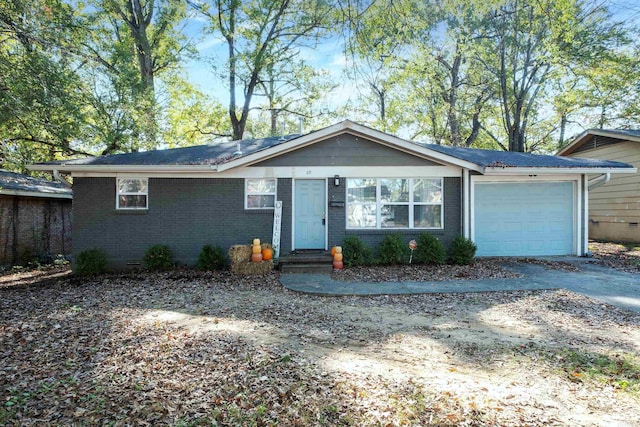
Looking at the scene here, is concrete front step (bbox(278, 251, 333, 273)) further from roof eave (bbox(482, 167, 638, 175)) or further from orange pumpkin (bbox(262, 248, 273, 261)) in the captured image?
roof eave (bbox(482, 167, 638, 175))

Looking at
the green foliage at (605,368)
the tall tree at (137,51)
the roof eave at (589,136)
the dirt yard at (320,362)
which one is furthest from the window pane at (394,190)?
the tall tree at (137,51)

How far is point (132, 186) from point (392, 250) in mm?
7137

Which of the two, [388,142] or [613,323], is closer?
[613,323]

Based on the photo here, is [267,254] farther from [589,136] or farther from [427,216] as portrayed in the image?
[589,136]

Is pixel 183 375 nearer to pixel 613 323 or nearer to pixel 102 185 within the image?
pixel 613 323

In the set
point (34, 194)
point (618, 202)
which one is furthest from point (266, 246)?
point (618, 202)

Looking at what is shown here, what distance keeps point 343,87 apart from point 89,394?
154 inches

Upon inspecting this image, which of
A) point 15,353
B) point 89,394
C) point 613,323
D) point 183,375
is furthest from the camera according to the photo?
point 613,323

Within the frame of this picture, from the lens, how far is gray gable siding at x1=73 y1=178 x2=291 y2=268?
9.47m

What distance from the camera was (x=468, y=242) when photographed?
9.38 metres

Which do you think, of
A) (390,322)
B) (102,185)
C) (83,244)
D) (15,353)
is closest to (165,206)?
(102,185)

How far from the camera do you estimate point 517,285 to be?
23.6ft

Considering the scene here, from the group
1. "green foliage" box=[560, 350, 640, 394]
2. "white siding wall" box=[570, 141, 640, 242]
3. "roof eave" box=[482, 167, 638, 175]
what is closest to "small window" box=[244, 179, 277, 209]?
"roof eave" box=[482, 167, 638, 175]

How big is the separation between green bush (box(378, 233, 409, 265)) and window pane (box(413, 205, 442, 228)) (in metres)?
0.88
